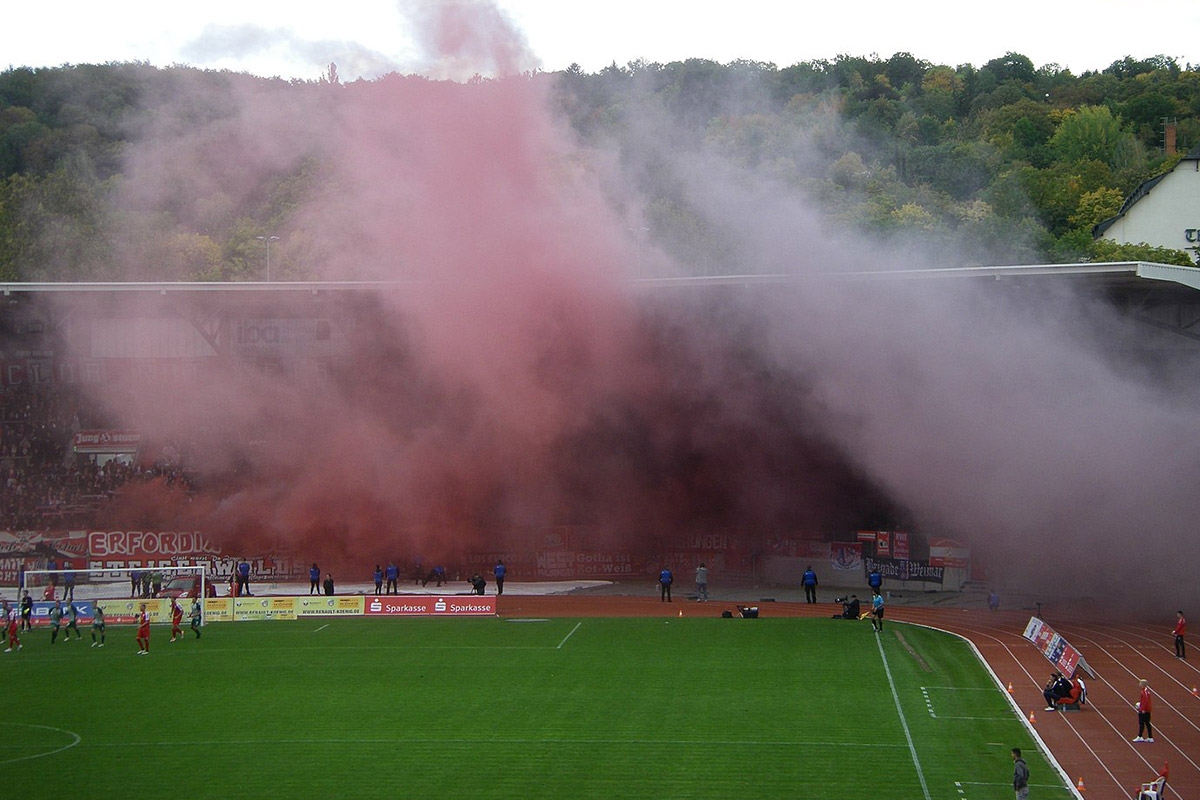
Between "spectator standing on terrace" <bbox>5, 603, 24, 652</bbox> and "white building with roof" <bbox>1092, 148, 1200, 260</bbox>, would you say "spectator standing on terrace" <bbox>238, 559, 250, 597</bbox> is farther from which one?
"white building with roof" <bbox>1092, 148, 1200, 260</bbox>

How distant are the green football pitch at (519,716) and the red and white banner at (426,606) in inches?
128

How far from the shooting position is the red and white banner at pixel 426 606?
3453 centimetres

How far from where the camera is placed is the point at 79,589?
40438mm

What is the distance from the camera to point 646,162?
64.1 meters

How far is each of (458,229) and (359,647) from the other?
43.2ft

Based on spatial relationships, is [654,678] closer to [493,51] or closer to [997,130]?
[493,51]

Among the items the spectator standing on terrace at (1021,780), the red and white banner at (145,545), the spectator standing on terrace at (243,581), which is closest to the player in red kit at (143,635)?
the spectator standing on terrace at (243,581)

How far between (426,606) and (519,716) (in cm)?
1313

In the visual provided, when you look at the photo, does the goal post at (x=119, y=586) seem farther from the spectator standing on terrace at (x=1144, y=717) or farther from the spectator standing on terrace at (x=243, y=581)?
the spectator standing on terrace at (x=1144, y=717)

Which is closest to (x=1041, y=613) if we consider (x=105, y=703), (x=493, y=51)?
(x=493, y=51)

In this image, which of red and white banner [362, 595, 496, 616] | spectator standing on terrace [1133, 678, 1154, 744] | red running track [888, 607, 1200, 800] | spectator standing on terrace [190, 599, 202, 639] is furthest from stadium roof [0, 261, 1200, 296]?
spectator standing on terrace [1133, 678, 1154, 744]

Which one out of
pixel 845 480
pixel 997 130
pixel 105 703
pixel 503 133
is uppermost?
pixel 997 130

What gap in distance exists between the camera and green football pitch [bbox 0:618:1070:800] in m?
18.0

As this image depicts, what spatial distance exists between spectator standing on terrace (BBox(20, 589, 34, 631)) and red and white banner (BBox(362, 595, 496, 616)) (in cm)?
867
